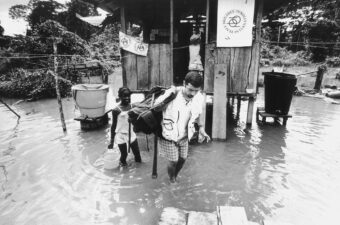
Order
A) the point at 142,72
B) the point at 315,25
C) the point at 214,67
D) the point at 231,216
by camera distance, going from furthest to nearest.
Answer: the point at 315,25 → the point at 142,72 → the point at 214,67 → the point at 231,216

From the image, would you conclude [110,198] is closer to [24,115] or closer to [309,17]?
[24,115]

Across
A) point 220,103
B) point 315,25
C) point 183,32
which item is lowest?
point 220,103

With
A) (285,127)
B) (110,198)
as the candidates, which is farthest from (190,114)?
(285,127)

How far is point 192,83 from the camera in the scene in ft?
12.4

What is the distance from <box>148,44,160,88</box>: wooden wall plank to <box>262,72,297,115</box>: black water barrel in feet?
12.3

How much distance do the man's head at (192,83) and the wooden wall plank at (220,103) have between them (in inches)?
144

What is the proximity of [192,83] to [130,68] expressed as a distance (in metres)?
4.97

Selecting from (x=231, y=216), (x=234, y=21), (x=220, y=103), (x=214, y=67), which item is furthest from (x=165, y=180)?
(x=234, y=21)

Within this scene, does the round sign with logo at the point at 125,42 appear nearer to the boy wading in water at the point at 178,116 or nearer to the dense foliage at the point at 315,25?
the boy wading in water at the point at 178,116

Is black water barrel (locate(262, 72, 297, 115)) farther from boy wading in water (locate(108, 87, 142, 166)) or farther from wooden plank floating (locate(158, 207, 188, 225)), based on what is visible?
wooden plank floating (locate(158, 207, 188, 225))

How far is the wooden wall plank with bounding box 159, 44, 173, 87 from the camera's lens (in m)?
8.06

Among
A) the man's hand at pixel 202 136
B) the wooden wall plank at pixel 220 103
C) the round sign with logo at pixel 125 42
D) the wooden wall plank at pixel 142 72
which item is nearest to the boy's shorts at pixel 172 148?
the man's hand at pixel 202 136

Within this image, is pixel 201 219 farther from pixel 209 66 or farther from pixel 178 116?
pixel 209 66

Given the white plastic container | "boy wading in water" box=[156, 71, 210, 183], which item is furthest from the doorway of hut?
"boy wading in water" box=[156, 71, 210, 183]
